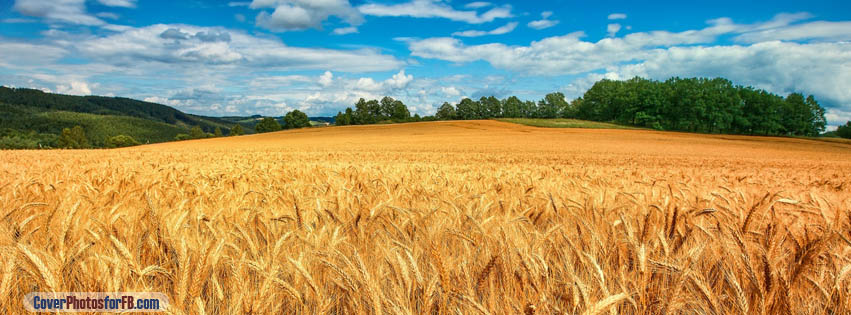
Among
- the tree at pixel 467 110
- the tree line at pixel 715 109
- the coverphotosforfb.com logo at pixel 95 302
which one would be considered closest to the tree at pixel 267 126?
the tree at pixel 467 110

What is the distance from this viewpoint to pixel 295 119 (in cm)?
11338

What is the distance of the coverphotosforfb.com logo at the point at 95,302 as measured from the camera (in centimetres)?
128

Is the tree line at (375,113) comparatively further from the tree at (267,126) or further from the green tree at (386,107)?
the tree at (267,126)

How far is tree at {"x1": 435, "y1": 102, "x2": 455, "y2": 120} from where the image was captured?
128625mm

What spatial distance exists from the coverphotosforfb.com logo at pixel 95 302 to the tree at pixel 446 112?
127 m

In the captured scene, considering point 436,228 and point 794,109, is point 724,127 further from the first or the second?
point 436,228

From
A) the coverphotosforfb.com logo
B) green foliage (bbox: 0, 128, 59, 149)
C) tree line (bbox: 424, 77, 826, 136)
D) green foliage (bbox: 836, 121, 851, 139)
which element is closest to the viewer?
the coverphotosforfb.com logo

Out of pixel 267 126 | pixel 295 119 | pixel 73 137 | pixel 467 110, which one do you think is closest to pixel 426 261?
pixel 295 119

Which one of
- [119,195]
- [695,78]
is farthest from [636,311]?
[695,78]

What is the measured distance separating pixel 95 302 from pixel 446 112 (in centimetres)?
12915

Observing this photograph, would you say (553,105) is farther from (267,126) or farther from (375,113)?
(267,126)

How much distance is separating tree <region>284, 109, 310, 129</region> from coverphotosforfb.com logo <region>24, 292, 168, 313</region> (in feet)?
385

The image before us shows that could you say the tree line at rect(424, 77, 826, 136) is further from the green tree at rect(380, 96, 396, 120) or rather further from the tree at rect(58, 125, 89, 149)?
the tree at rect(58, 125, 89, 149)

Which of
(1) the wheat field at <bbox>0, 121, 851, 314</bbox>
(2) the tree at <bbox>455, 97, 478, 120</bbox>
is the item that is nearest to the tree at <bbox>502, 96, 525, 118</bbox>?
(2) the tree at <bbox>455, 97, 478, 120</bbox>
